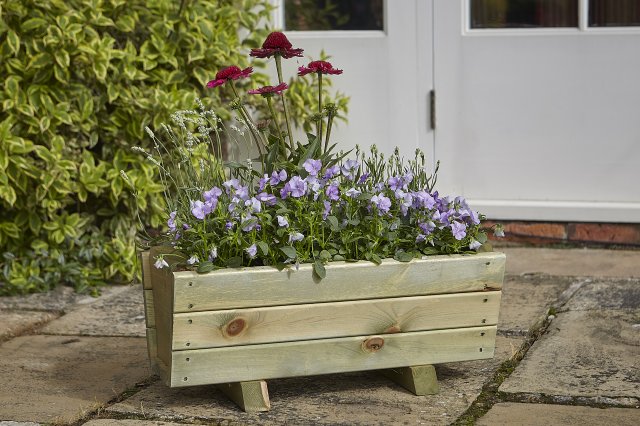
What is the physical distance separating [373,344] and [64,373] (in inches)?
40.0

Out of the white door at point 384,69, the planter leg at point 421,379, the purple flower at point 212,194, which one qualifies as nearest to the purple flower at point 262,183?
the purple flower at point 212,194

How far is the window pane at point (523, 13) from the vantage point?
4582 mm

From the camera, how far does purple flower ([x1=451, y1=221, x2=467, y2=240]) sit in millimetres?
2826

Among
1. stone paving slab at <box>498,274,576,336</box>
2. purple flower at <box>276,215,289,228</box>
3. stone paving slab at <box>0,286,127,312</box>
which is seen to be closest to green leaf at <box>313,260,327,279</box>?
purple flower at <box>276,215,289,228</box>

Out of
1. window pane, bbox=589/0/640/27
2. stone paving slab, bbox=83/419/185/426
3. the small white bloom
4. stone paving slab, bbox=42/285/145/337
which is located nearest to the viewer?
the small white bloom

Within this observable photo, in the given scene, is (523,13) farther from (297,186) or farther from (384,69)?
(297,186)

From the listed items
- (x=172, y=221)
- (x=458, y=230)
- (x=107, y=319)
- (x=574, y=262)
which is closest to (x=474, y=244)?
(x=458, y=230)

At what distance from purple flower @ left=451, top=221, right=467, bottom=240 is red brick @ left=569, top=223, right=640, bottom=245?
1.95 m

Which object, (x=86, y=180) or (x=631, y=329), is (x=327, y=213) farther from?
(x=86, y=180)

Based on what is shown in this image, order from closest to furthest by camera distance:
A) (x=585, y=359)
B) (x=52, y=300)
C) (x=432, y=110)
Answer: (x=585, y=359), (x=52, y=300), (x=432, y=110)

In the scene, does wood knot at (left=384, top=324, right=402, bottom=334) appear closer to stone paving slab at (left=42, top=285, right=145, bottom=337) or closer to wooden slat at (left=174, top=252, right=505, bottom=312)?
wooden slat at (left=174, top=252, right=505, bottom=312)

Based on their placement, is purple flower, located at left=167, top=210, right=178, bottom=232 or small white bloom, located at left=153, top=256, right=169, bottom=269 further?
purple flower, located at left=167, top=210, right=178, bottom=232

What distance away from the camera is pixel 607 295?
3.84 meters

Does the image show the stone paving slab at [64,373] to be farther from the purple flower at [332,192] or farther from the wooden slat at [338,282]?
the purple flower at [332,192]
